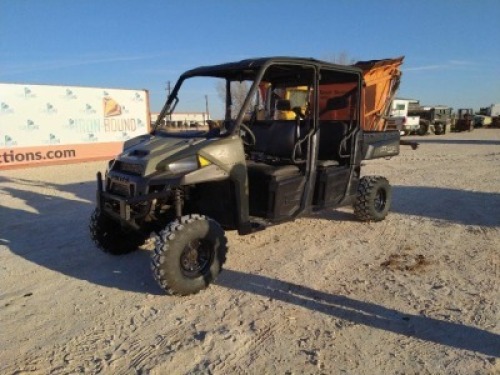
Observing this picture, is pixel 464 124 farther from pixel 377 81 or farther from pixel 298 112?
pixel 298 112

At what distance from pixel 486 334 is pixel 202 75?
417 centimetres

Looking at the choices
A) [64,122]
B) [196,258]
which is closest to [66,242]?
[196,258]

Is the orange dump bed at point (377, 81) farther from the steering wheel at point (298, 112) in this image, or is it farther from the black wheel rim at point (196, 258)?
the black wheel rim at point (196, 258)

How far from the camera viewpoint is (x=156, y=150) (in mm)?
4453

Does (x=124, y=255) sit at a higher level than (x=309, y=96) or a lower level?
lower

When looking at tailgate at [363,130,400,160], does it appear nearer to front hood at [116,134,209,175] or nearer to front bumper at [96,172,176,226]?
front hood at [116,134,209,175]

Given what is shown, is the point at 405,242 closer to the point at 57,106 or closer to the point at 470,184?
the point at 470,184

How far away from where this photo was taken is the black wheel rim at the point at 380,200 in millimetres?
6762

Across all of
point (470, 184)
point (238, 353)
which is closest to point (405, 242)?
point (238, 353)

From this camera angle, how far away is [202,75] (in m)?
5.59

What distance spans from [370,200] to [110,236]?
3.66 m

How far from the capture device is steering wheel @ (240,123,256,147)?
4780 millimetres

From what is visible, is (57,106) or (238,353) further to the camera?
(57,106)

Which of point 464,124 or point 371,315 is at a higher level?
point 464,124
